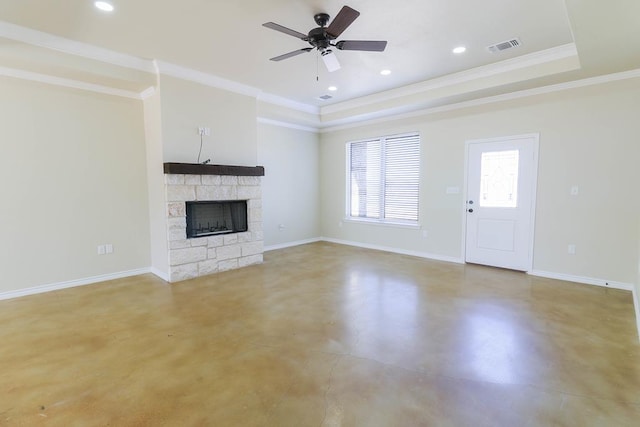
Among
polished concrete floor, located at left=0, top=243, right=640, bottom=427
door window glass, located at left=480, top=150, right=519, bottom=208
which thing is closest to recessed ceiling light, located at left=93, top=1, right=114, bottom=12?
polished concrete floor, located at left=0, top=243, right=640, bottom=427

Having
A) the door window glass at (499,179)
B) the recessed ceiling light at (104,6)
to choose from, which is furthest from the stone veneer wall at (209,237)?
the door window glass at (499,179)

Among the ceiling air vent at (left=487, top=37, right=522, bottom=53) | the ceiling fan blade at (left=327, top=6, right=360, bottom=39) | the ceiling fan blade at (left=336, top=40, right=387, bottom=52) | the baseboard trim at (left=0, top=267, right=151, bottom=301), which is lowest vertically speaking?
the baseboard trim at (left=0, top=267, right=151, bottom=301)

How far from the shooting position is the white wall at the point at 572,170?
3834 millimetres

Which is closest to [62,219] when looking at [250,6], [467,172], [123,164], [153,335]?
[123,164]

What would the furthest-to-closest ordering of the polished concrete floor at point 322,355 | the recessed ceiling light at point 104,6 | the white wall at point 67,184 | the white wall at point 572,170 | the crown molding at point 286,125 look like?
the crown molding at point 286,125 → the white wall at point 572,170 → the white wall at point 67,184 → the recessed ceiling light at point 104,6 → the polished concrete floor at point 322,355

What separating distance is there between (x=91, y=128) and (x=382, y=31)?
4.05 meters

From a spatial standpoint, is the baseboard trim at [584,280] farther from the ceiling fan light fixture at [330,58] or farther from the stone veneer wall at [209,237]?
the stone veneer wall at [209,237]

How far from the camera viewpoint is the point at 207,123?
4.59m

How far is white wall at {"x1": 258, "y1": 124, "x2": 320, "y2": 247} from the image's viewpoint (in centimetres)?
633

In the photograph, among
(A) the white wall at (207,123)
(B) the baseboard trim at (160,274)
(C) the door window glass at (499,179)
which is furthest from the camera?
(C) the door window glass at (499,179)

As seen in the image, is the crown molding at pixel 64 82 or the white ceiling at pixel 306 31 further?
the crown molding at pixel 64 82

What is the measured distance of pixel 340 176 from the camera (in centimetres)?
705

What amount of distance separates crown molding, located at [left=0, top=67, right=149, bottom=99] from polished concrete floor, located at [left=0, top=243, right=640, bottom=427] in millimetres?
2686

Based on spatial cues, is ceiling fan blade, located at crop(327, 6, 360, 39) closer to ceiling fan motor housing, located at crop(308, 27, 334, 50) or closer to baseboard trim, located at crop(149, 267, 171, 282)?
ceiling fan motor housing, located at crop(308, 27, 334, 50)
